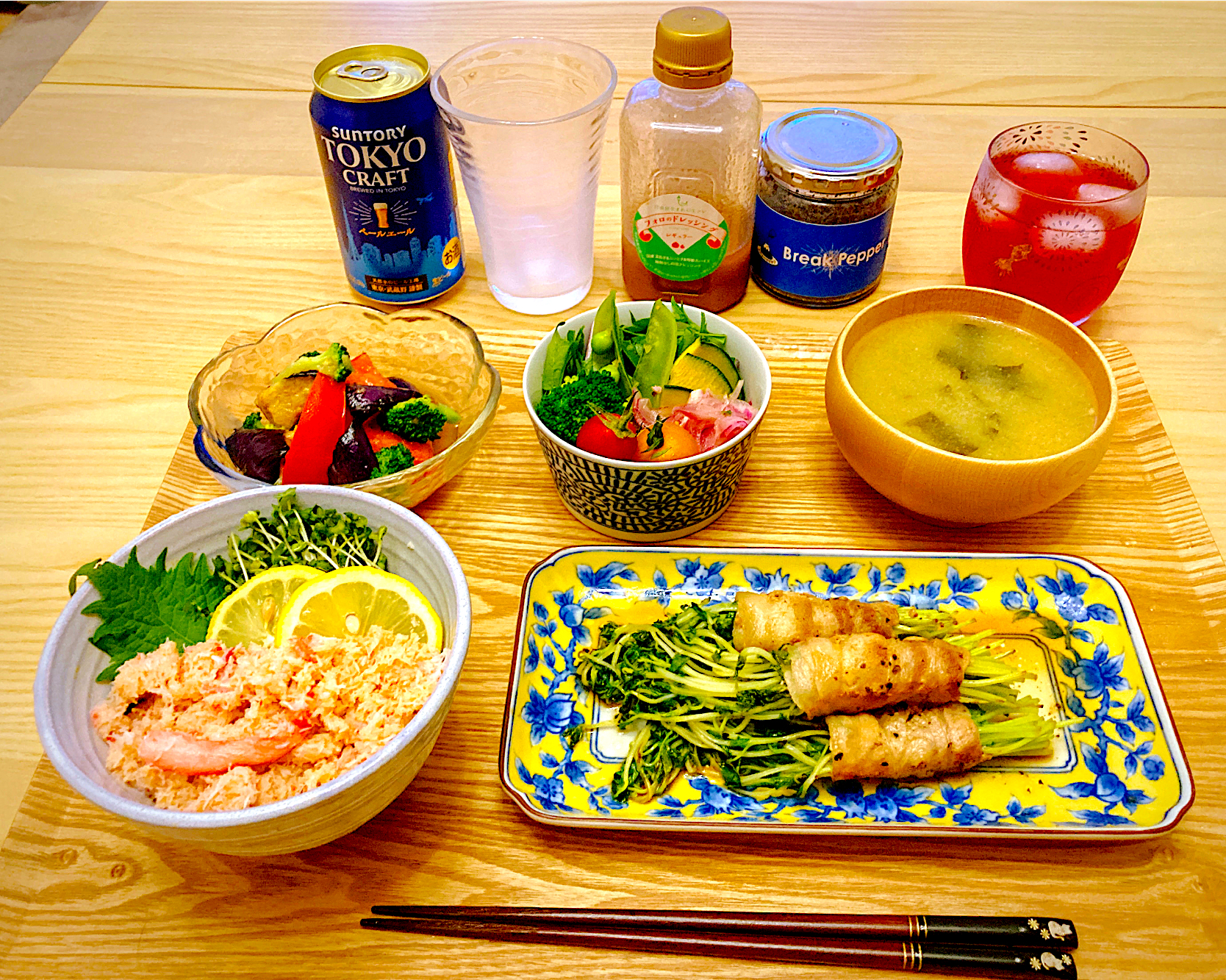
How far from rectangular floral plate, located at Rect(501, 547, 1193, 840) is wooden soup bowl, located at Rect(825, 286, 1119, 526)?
0.08m

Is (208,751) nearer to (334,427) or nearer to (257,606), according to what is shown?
(257,606)

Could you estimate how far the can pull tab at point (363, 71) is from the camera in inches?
61.3

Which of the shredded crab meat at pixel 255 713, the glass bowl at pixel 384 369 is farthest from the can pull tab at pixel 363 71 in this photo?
the shredded crab meat at pixel 255 713

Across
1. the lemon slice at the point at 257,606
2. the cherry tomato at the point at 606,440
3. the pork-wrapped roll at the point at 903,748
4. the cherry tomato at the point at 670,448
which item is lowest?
the pork-wrapped roll at the point at 903,748

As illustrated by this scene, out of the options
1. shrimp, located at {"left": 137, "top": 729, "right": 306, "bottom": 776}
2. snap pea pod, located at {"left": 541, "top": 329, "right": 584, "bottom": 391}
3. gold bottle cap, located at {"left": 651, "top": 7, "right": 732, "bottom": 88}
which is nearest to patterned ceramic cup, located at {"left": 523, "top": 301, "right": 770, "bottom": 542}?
snap pea pod, located at {"left": 541, "top": 329, "right": 584, "bottom": 391}

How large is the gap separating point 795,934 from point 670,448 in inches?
24.6

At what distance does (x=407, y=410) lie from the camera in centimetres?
140

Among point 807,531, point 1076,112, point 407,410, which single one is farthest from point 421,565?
point 1076,112

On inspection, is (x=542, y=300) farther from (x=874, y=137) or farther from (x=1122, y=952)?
(x=1122, y=952)

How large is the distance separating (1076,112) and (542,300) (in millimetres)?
1415

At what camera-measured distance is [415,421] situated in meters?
1.41

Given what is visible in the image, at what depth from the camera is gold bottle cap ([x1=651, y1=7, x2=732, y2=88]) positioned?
56.1 inches

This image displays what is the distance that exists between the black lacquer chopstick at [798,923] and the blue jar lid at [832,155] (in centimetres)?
111

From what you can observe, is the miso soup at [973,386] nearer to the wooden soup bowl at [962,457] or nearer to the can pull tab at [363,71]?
the wooden soup bowl at [962,457]
